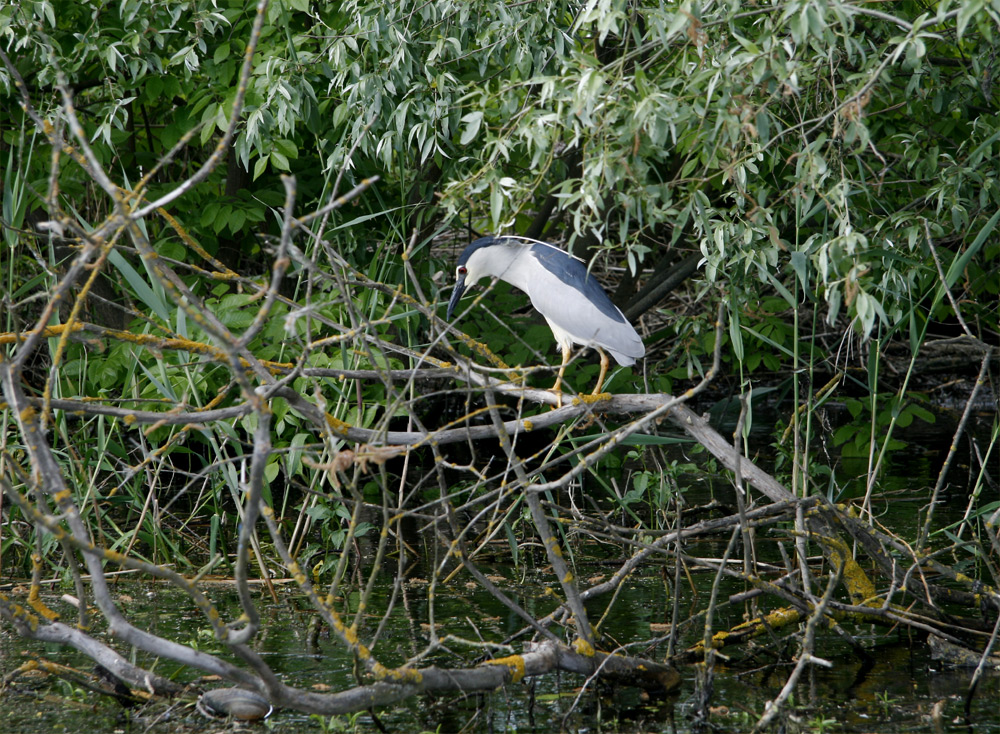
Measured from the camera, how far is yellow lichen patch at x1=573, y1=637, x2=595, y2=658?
2.63 meters

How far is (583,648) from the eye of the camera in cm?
263

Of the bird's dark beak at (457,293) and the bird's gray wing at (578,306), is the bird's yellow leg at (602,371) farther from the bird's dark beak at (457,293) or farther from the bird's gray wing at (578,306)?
the bird's dark beak at (457,293)

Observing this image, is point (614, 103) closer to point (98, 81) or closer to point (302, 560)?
point (302, 560)

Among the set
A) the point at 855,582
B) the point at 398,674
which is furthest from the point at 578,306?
the point at 398,674

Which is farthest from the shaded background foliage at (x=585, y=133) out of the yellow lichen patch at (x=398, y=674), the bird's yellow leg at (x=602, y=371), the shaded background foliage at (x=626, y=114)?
the yellow lichen patch at (x=398, y=674)

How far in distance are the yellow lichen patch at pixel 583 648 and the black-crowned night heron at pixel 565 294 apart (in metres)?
1.34

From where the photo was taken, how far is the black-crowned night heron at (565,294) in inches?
153

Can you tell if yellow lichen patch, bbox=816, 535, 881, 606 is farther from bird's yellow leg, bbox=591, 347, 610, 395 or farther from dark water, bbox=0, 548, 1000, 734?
bird's yellow leg, bbox=591, 347, 610, 395

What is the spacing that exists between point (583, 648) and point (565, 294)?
1.67m

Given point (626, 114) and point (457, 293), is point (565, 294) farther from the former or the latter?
point (626, 114)

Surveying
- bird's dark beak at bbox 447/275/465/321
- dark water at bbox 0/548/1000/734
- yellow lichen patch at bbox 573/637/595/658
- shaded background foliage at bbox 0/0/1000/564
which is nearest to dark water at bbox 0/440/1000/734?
dark water at bbox 0/548/1000/734

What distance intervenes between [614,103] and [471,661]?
163cm

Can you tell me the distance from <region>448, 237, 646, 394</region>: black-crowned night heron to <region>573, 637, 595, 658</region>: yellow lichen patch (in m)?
1.34

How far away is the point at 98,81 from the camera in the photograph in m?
5.02
